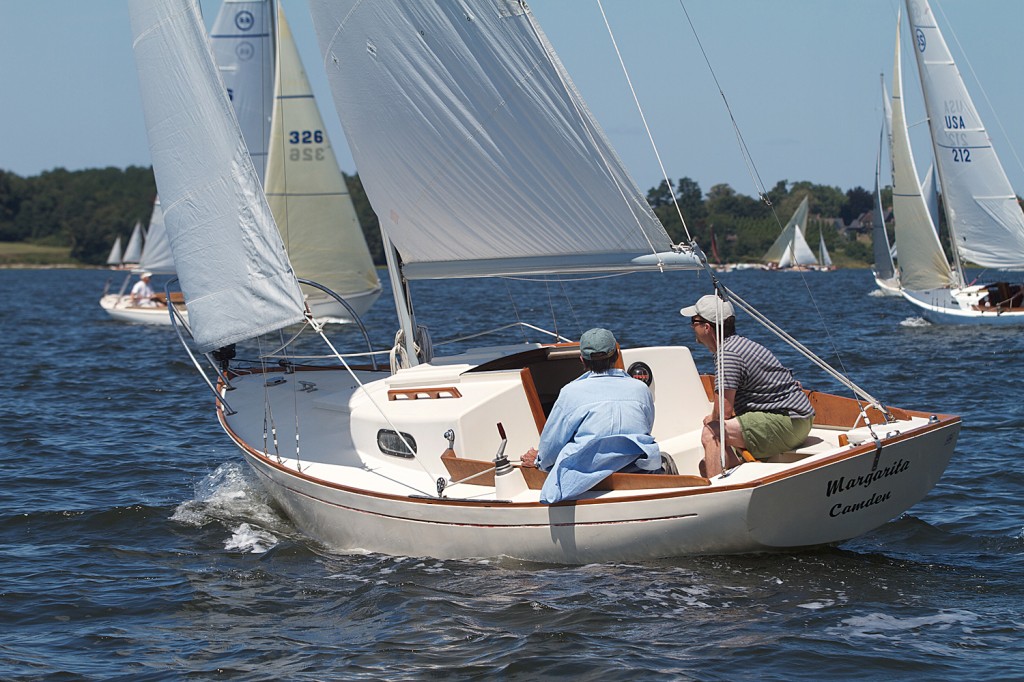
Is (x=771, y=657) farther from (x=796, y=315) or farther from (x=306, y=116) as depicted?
(x=796, y=315)

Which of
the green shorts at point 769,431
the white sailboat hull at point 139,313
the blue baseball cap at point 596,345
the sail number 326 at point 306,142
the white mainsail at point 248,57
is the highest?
the white mainsail at point 248,57

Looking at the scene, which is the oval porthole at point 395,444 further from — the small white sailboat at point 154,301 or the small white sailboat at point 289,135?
the small white sailboat at point 154,301

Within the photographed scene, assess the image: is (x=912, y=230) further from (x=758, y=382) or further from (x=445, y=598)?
(x=445, y=598)

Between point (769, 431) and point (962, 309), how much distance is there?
2298 cm

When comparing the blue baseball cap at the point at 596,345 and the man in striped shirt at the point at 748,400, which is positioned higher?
the blue baseball cap at the point at 596,345

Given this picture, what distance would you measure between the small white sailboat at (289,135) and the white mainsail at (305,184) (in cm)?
2

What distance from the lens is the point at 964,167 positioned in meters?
31.3

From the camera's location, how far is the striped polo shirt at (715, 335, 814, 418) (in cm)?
739

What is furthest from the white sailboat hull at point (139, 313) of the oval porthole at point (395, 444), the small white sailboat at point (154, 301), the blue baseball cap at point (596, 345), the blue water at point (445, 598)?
the blue baseball cap at point (596, 345)

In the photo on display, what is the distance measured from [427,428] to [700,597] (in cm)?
234

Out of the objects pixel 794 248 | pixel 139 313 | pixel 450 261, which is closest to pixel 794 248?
pixel 794 248

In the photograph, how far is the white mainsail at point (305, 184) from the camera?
24.8 m

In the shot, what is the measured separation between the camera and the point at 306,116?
25750 millimetres

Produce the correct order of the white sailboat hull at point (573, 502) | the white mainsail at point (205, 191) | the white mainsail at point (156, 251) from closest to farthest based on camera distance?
1. the white sailboat hull at point (573, 502)
2. the white mainsail at point (205, 191)
3. the white mainsail at point (156, 251)
